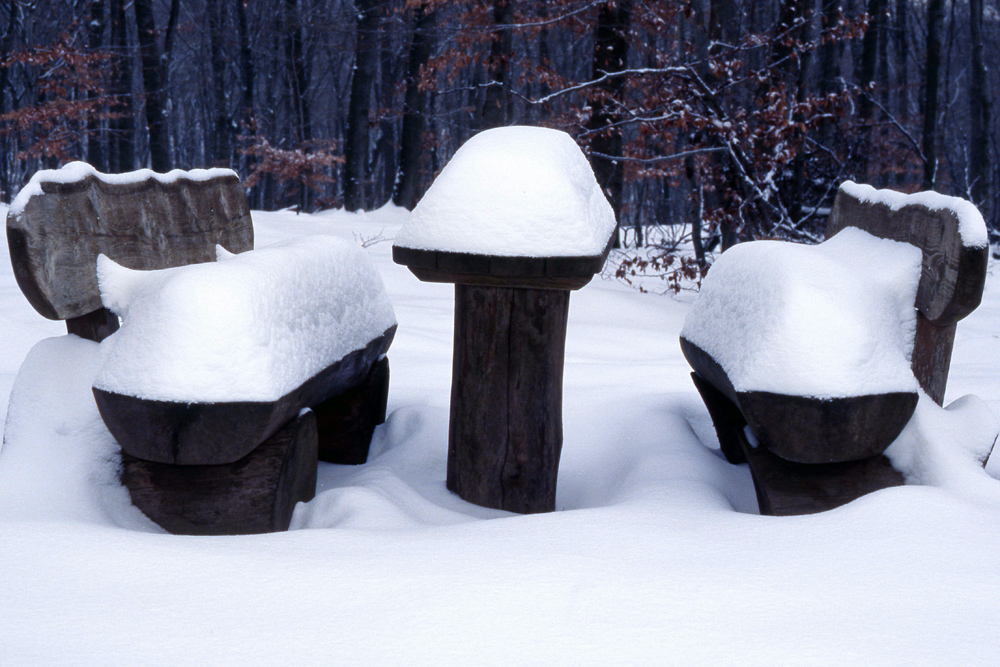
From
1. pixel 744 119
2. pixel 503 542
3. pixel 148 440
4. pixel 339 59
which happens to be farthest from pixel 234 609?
pixel 339 59

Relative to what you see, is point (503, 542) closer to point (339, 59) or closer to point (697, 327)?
point (697, 327)

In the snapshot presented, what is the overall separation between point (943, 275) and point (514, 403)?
4.66 ft

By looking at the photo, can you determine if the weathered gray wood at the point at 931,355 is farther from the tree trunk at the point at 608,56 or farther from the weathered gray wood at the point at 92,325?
the tree trunk at the point at 608,56

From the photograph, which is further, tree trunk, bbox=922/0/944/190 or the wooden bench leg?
tree trunk, bbox=922/0/944/190

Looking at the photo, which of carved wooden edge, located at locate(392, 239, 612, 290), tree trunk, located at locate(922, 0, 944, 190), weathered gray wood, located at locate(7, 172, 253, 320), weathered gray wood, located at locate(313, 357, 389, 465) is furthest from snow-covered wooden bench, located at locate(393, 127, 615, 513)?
tree trunk, located at locate(922, 0, 944, 190)

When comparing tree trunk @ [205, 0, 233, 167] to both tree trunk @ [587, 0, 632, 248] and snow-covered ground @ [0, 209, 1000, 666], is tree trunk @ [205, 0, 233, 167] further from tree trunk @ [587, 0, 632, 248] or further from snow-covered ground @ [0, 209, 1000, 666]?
snow-covered ground @ [0, 209, 1000, 666]

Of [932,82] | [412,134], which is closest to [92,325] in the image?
[412,134]

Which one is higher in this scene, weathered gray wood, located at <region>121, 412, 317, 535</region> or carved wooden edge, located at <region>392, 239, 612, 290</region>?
carved wooden edge, located at <region>392, 239, 612, 290</region>

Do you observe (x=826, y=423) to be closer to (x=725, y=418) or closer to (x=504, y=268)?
(x=725, y=418)

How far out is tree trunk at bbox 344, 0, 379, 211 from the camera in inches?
531

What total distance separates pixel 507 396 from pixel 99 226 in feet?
5.31

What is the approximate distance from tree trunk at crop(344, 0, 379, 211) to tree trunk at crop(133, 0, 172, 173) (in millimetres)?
3117

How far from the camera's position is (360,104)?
1395cm

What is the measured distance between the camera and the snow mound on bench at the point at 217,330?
7.07 ft
